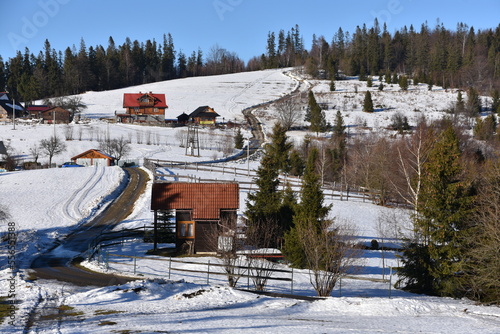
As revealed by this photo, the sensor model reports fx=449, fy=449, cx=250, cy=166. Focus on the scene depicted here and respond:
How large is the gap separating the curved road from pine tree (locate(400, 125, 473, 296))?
13362mm

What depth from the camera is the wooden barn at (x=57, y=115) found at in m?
92.4

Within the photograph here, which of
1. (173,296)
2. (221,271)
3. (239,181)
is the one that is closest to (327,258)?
(173,296)

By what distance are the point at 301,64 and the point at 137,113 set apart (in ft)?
287

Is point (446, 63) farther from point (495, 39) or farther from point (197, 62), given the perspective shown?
point (197, 62)

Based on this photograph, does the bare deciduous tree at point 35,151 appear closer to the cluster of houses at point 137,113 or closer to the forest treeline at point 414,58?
the cluster of houses at point 137,113

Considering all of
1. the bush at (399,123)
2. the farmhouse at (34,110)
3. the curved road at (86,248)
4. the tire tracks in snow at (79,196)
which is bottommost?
the curved road at (86,248)

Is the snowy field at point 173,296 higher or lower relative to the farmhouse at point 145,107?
lower

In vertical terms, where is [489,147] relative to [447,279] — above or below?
above

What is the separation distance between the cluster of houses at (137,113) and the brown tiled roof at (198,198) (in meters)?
67.0

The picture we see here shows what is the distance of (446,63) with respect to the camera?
137125 millimetres

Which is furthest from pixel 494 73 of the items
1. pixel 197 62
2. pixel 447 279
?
pixel 447 279

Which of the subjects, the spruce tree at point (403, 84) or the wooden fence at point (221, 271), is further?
the spruce tree at point (403, 84)

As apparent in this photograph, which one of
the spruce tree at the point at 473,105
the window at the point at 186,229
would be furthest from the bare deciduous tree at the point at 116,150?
the spruce tree at the point at 473,105

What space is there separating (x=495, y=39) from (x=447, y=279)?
15852 centimetres
